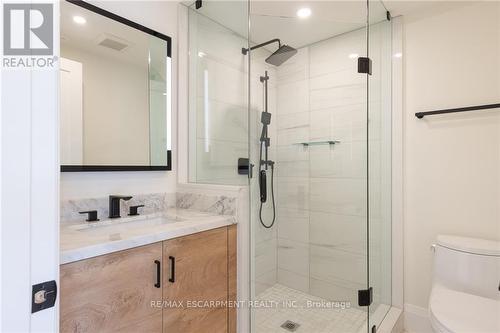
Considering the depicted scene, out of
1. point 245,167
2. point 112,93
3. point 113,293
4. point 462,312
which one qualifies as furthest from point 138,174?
point 462,312

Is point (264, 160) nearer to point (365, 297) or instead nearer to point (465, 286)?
point (365, 297)

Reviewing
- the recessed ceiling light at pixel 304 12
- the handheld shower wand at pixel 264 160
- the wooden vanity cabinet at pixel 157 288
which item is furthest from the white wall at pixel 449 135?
the wooden vanity cabinet at pixel 157 288

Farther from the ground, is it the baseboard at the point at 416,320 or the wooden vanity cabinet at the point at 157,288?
the wooden vanity cabinet at the point at 157,288

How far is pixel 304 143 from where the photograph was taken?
2252 mm

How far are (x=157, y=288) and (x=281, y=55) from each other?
1.81 metres

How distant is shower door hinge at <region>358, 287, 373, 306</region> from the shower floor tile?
2.5 inches

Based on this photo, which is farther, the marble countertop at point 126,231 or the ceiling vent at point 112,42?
the ceiling vent at point 112,42

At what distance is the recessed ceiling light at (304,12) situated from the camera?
199cm

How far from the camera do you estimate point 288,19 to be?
207 centimetres

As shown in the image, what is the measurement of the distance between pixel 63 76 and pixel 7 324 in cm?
124

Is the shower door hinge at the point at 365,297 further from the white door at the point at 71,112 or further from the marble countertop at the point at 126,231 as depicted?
the white door at the point at 71,112

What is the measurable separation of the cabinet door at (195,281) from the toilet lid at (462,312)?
1.06 metres

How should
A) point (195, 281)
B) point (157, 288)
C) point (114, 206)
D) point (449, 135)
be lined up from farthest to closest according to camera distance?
point (449, 135), point (114, 206), point (195, 281), point (157, 288)

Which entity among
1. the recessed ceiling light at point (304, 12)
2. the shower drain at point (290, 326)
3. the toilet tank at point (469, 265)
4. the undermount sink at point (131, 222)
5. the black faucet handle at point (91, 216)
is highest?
the recessed ceiling light at point (304, 12)
